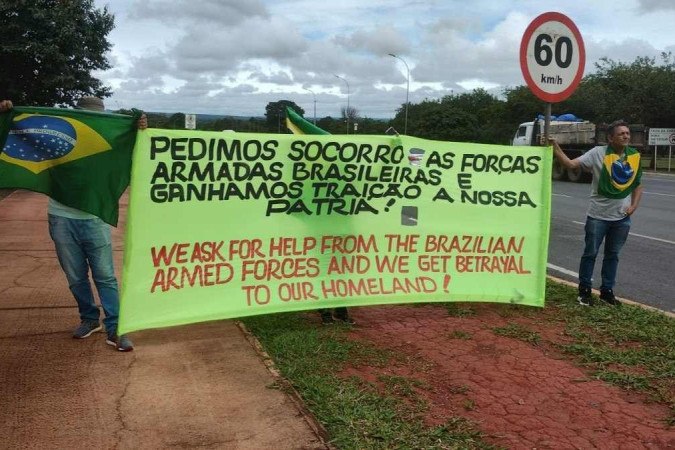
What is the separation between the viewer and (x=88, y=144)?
13.7 feet

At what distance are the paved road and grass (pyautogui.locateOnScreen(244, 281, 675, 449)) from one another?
4.29 feet

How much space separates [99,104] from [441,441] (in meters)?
3.17

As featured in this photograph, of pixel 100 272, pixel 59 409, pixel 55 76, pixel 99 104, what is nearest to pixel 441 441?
pixel 59 409

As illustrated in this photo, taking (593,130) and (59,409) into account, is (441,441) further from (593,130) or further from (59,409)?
(593,130)

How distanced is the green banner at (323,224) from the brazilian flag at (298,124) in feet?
0.81

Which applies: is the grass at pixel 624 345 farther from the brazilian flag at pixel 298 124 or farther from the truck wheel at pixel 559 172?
the truck wheel at pixel 559 172

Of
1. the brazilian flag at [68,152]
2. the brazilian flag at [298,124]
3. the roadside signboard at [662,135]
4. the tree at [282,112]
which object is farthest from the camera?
the roadside signboard at [662,135]

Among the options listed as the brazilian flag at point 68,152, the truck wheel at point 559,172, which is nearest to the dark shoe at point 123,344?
the brazilian flag at point 68,152

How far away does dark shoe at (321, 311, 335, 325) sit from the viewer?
197 inches

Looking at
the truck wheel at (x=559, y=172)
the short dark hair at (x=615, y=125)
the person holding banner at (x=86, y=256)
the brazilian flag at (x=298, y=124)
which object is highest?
the short dark hair at (x=615, y=125)

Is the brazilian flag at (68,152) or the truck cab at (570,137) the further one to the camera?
the truck cab at (570,137)

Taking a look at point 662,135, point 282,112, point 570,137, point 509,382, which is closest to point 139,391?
point 509,382

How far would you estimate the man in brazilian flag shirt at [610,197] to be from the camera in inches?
221

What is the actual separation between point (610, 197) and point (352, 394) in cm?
333
